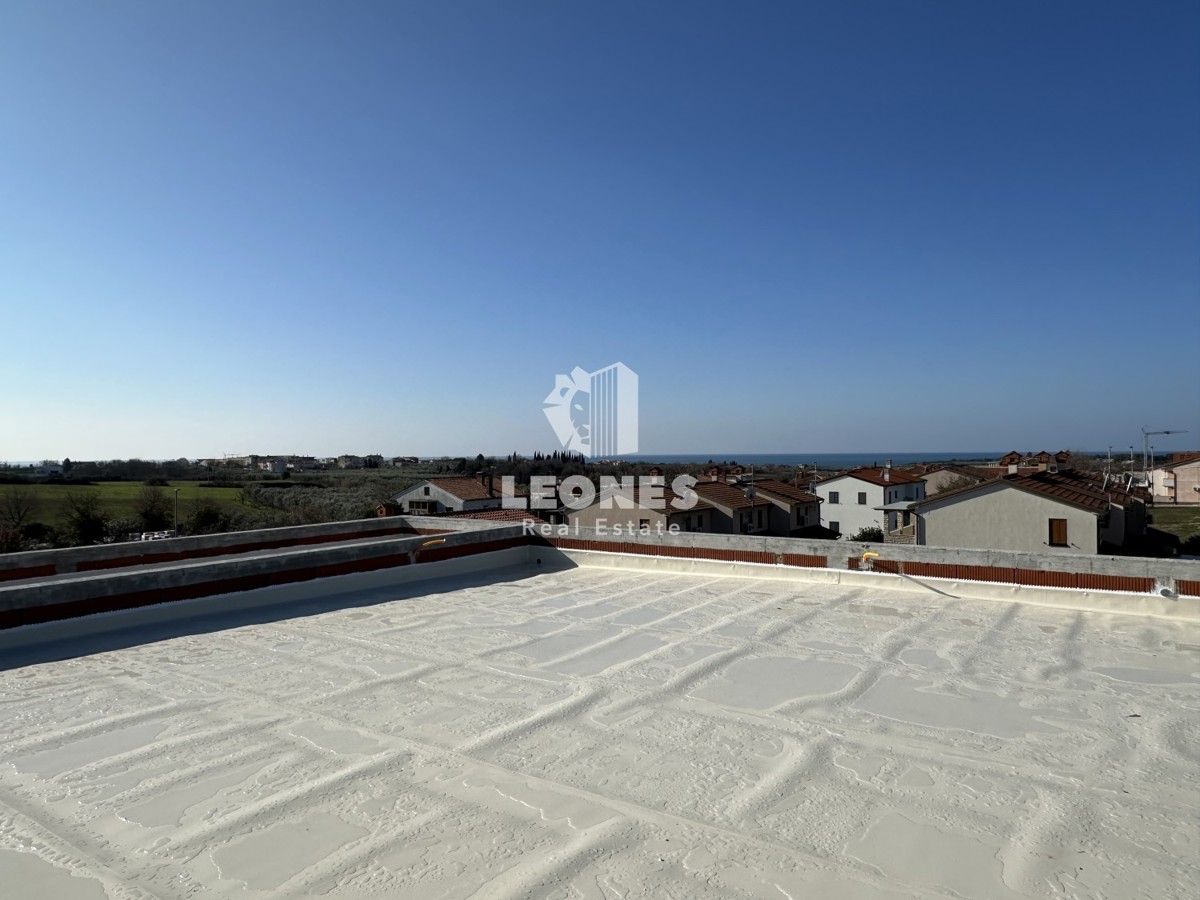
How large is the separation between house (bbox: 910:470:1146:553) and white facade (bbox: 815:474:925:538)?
12761 millimetres

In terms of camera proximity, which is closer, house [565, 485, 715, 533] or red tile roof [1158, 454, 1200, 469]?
house [565, 485, 715, 533]

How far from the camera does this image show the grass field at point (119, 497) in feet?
85.7

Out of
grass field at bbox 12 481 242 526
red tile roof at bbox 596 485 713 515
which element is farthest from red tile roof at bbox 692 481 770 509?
grass field at bbox 12 481 242 526

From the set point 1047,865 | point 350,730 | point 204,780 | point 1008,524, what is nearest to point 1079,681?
point 1047,865

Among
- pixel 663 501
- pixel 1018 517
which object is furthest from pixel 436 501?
pixel 1018 517

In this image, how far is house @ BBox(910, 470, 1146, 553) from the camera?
16000 millimetres

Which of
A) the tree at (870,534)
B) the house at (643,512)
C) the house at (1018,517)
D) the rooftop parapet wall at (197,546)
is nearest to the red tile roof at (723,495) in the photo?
the house at (643,512)

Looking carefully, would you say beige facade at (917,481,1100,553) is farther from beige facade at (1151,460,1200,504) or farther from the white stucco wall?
beige facade at (1151,460,1200,504)

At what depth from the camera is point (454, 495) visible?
29938 mm

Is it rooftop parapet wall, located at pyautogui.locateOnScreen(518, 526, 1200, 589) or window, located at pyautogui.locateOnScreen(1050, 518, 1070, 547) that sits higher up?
rooftop parapet wall, located at pyautogui.locateOnScreen(518, 526, 1200, 589)

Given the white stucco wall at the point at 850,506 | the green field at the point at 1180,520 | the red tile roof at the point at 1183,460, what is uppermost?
the red tile roof at the point at 1183,460

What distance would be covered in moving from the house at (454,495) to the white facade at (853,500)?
1570 centimetres

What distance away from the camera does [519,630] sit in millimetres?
6660

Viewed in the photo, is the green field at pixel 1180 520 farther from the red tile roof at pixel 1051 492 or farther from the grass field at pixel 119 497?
the grass field at pixel 119 497
